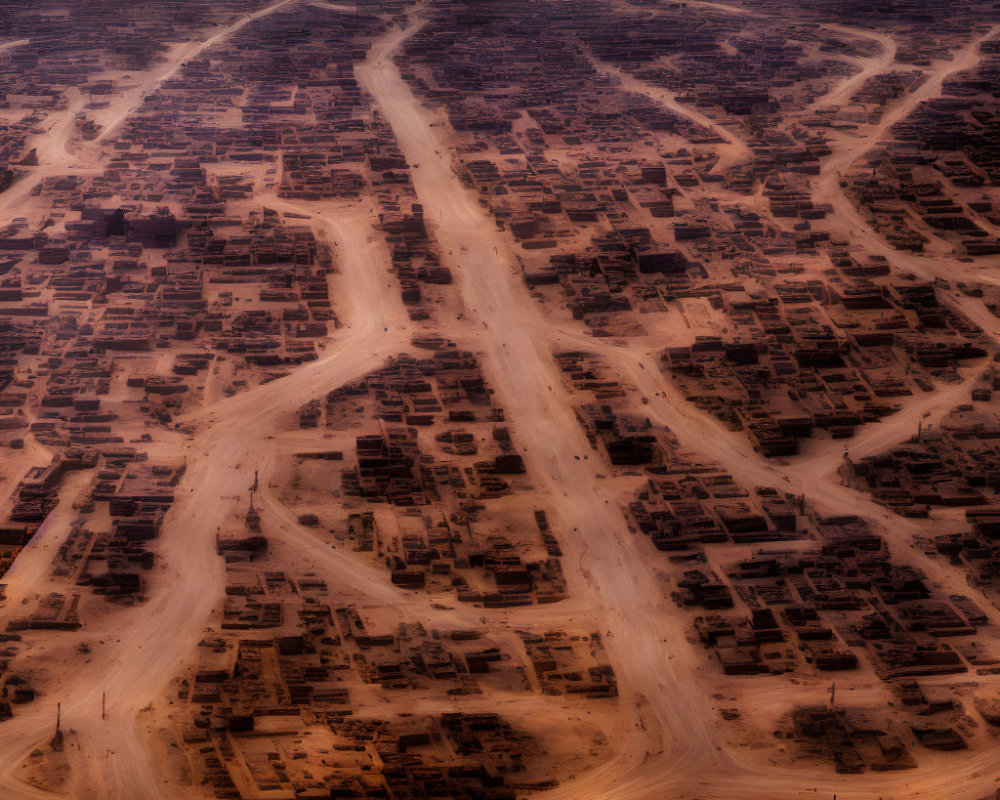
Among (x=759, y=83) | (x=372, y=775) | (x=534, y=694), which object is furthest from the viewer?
(x=759, y=83)

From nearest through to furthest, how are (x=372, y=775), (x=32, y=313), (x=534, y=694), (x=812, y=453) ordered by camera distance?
(x=372, y=775)
(x=534, y=694)
(x=812, y=453)
(x=32, y=313)

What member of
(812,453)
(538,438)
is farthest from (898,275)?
(538,438)

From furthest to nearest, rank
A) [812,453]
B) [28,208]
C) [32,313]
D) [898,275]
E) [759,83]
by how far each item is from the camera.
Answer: [759,83] < [28,208] < [898,275] < [32,313] < [812,453]

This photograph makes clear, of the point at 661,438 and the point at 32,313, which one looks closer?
the point at 661,438

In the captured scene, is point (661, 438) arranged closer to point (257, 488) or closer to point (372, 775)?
point (257, 488)

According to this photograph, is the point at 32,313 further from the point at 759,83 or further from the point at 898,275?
the point at 759,83

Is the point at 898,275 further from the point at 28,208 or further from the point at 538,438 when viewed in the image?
the point at 28,208

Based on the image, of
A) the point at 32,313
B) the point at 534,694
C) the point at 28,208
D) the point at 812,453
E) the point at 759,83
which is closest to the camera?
the point at 534,694

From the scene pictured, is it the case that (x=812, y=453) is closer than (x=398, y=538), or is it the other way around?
(x=398, y=538)
